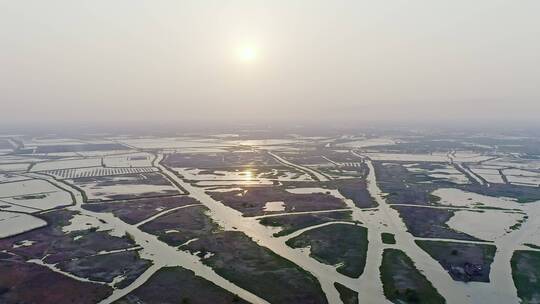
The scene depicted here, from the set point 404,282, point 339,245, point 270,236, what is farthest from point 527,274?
point 270,236

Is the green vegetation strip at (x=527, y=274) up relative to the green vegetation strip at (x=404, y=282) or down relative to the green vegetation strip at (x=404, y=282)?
down

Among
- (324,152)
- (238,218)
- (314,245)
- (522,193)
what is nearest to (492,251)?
(314,245)

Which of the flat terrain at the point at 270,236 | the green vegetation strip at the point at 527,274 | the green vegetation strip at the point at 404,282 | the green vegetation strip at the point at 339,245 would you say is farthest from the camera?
the green vegetation strip at the point at 339,245

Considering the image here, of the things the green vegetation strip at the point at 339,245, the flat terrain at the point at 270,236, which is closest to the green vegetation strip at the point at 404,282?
the flat terrain at the point at 270,236

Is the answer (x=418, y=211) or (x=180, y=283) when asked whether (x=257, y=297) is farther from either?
(x=418, y=211)

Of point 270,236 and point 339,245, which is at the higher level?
point 270,236

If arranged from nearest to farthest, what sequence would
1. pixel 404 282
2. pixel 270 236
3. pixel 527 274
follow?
pixel 404 282
pixel 527 274
pixel 270 236

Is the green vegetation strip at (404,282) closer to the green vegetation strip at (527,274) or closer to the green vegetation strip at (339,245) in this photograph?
the green vegetation strip at (339,245)

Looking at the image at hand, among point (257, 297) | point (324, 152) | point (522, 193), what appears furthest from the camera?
point (324, 152)

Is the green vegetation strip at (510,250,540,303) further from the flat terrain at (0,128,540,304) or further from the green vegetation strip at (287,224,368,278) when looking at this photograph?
the green vegetation strip at (287,224,368,278)

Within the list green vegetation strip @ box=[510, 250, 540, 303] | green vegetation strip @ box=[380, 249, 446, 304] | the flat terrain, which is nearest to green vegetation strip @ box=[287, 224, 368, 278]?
the flat terrain

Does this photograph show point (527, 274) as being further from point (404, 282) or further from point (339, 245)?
point (339, 245)
